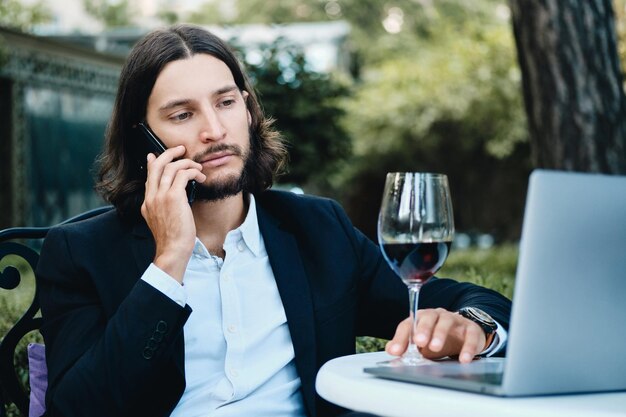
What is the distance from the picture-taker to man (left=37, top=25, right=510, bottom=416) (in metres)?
2.18

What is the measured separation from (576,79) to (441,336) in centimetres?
321

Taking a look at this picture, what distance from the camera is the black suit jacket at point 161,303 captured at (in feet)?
7.11

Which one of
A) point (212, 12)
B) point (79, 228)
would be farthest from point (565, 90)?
point (212, 12)

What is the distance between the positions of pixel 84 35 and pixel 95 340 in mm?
19124

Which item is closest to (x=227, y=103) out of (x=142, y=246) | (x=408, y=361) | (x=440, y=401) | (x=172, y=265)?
(x=142, y=246)

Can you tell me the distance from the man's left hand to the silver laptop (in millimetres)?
302

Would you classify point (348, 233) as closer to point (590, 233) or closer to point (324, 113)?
point (590, 233)

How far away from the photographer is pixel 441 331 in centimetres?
196

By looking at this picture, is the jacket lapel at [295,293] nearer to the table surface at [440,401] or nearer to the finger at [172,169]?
the finger at [172,169]

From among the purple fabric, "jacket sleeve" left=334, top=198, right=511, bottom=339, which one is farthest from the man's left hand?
the purple fabric

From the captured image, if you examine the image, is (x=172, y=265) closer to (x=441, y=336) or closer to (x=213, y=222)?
(x=213, y=222)

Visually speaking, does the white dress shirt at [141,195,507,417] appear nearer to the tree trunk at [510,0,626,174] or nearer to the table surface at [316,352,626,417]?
the table surface at [316,352,626,417]

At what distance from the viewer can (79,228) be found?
2488 millimetres

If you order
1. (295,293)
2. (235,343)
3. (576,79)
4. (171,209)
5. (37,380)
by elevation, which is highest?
(576,79)
